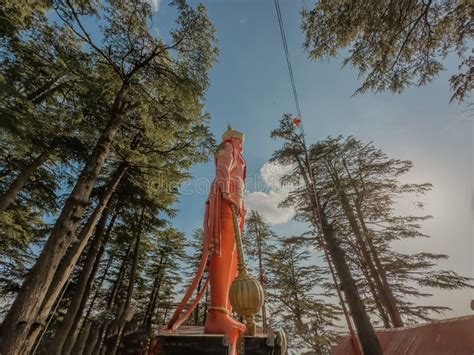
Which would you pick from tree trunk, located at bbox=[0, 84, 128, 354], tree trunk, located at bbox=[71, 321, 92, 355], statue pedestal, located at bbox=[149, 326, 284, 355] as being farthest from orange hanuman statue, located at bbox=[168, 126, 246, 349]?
tree trunk, located at bbox=[71, 321, 92, 355]

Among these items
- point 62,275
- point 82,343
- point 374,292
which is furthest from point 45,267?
point 374,292

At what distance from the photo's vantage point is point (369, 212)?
1162 centimetres

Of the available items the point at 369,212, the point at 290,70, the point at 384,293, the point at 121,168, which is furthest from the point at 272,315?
the point at 290,70

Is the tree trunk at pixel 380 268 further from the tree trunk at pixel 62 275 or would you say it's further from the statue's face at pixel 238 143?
the tree trunk at pixel 62 275

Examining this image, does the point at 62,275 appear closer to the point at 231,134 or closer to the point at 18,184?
the point at 231,134

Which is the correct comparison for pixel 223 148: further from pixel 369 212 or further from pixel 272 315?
pixel 272 315

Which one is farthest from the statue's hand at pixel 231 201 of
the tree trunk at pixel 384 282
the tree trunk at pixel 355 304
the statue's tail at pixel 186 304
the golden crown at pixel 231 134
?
the tree trunk at pixel 384 282

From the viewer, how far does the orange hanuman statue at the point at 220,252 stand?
2865 mm

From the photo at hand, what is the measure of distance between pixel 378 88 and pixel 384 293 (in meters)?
9.42

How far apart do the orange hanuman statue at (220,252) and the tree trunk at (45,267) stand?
221cm

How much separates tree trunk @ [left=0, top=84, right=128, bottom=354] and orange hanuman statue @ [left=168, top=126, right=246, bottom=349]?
2213 mm

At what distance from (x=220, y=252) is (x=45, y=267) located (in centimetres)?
281

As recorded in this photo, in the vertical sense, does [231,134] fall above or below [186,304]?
above

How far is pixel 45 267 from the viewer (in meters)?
3.66
